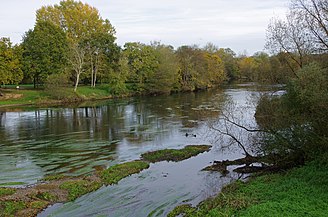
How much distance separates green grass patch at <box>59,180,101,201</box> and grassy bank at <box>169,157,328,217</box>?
492 centimetres

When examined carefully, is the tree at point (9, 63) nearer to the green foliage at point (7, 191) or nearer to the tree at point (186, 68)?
the tree at point (186, 68)

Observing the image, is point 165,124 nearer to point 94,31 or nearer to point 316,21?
point 316,21

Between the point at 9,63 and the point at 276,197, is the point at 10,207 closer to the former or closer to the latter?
the point at 276,197

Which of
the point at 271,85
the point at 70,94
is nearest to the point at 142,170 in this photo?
the point at 271,85

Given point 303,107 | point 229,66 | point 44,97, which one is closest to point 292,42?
point 303,107

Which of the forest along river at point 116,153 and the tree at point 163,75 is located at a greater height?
the tree at point 163,75

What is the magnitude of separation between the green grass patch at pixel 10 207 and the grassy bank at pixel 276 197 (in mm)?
6306

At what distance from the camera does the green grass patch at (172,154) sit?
2244cm

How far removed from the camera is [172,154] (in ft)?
75.9

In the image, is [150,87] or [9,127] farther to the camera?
[150,87]

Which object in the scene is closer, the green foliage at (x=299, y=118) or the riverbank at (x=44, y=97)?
the green foliage at (x=299, y=118)

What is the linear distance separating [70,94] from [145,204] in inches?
2011

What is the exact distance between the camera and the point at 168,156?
74.9 feet

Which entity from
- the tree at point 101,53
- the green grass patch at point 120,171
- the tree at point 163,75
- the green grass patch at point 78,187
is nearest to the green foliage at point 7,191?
the green grass patch at point 78,187
